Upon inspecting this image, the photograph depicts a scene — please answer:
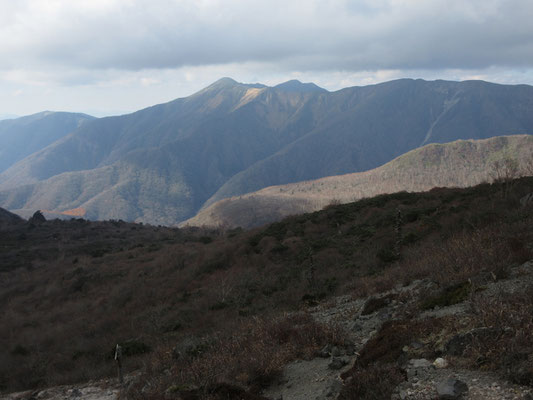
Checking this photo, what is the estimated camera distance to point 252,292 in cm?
2020

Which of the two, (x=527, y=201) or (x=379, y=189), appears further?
(x=379, y=189)

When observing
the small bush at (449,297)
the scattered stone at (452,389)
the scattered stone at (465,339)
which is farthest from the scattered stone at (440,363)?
the small bush at (449,297)

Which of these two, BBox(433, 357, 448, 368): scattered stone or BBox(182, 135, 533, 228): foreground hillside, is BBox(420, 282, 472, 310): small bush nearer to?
Answer: BBox(433, 357, 448, 368): scattered stone

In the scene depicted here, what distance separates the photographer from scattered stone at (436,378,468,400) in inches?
180

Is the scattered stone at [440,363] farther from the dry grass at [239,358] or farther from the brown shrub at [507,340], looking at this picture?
the dry grass at [239,358]

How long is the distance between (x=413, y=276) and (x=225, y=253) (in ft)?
62.0

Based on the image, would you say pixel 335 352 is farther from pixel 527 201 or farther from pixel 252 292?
pixel 527 201

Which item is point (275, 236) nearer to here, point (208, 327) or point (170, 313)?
point (170, 313)

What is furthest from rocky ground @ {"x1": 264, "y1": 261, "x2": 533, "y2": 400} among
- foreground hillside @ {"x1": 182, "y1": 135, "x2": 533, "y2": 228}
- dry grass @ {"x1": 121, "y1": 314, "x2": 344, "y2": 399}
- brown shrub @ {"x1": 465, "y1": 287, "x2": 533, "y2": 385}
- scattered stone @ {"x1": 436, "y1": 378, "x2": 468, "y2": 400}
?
foreground hillside @ {"x1": 182, "y1": 135, "x2": 533, "y2": 228}

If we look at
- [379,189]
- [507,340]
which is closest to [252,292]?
[507,340]

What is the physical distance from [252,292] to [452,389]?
16.1 m

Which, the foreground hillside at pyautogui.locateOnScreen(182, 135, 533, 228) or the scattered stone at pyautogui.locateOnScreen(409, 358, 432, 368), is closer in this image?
the scattered stone at pyautogui.locateOnScreen(409, 358, 432, 368)

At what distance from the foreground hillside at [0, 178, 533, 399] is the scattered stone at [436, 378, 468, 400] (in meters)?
0.58

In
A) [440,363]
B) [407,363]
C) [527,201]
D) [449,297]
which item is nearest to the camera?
[440,363]
